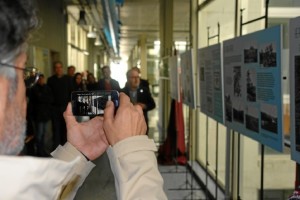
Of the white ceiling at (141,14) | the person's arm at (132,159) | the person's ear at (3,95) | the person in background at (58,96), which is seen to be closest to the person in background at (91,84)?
the person in background at (58,96)

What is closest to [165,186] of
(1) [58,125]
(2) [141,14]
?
(1) [58,125]

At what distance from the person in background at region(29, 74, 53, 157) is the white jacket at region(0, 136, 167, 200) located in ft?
14.7

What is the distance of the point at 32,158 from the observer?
2.13 feet

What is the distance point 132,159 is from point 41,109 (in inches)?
191

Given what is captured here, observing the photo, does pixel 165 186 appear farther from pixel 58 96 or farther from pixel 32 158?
pixel 32 158

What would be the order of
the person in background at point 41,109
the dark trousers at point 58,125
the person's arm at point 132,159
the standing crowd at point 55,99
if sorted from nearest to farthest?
the person's arm at point 132,159 → the standing crowd at point 55,99 → the person in background at point 41,109 → the dark trousers at point 58,125

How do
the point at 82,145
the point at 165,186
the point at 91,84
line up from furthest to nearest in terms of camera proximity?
the point at 91,84, the point at 165,186, the point at 82,145

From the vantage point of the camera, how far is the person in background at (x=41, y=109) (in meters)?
5.39

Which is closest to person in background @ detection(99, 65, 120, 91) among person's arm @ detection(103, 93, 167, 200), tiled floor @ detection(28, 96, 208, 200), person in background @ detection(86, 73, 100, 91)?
person in background @ detection(86, 73, 100, 91)

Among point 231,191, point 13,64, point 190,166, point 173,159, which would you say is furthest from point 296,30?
point 173,159

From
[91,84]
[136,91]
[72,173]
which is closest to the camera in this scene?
[72,173]

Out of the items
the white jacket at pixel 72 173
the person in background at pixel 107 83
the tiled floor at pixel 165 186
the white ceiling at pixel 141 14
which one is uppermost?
the white ceiling at pixel 141 14

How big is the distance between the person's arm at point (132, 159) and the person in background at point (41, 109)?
15.3 feet

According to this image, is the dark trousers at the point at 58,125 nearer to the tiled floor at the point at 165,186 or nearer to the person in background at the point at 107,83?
the person in background at the point at 107,83
